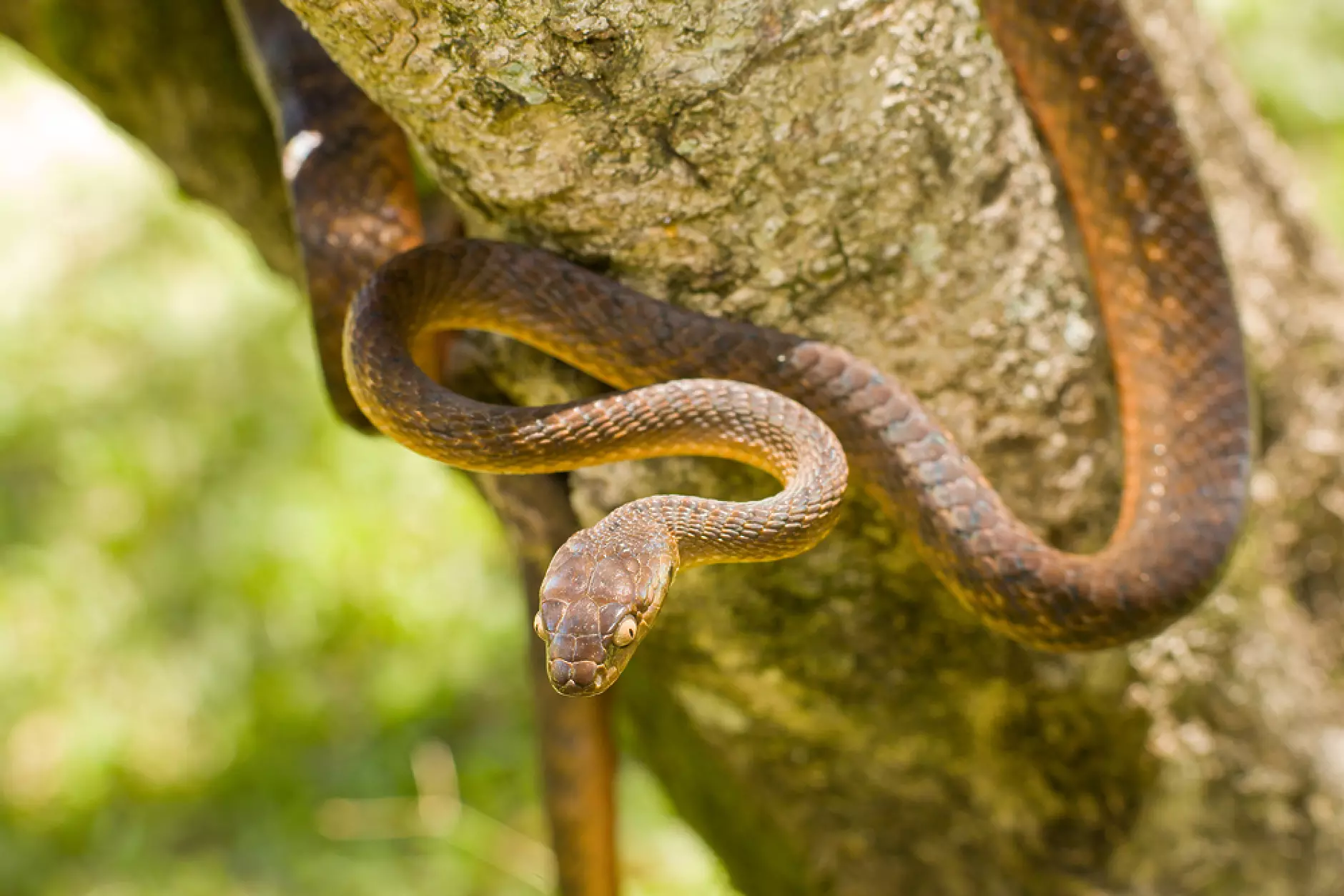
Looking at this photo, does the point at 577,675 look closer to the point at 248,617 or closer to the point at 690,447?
the point at 690,447

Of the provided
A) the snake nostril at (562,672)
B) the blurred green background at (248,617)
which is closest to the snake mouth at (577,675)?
the snake nostril at (562,672)

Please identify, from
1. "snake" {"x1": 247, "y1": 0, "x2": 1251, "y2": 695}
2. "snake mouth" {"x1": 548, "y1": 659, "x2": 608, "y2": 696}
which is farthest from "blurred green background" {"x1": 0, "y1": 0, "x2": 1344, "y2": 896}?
"snake mouth" {"x1": 548, "y1": 659, "x2": 608, "y2": 696}

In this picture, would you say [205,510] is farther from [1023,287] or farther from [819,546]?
[1023,287]

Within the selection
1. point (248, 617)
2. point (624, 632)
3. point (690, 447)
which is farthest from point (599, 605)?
point (248, 617)

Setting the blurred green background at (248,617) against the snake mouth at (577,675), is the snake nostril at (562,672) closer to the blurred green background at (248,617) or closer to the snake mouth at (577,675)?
the snake mouth at (577,675)

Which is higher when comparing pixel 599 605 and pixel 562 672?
pixel 599 605

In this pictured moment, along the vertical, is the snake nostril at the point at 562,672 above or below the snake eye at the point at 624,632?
below
